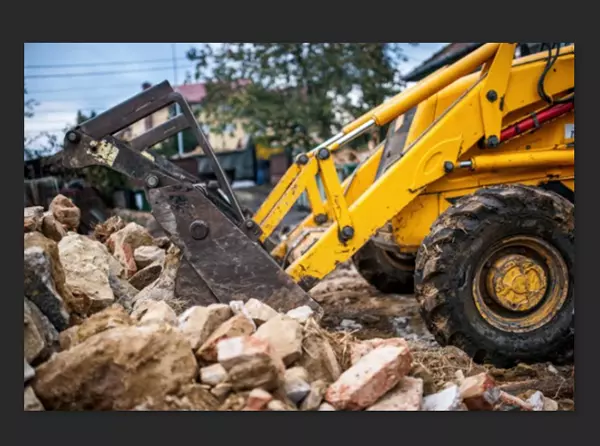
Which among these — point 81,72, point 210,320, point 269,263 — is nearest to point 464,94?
point 269,263

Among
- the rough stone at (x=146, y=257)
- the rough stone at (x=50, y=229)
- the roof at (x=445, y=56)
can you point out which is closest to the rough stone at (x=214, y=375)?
the rough stone at (x=50, y=229)

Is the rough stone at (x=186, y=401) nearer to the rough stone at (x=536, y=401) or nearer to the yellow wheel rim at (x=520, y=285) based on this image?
the rough stone at (x=536, y=401)

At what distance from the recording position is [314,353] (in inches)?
144

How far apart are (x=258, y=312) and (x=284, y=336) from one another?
29cm

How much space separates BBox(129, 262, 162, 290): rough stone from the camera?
17.4 feet

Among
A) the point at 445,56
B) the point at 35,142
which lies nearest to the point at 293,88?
the point at 445,56

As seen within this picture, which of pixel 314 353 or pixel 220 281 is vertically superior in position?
pixel 220 281

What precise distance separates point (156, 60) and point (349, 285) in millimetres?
2988

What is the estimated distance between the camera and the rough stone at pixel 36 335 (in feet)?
11.6

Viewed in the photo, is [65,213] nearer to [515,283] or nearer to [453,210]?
[453,210]

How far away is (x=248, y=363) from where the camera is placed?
3.33 m

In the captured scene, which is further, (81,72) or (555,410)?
(81,72)

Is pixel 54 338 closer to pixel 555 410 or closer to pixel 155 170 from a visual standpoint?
pixel 155 170

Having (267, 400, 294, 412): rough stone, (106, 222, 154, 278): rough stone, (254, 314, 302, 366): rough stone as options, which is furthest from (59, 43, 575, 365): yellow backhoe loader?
(267, 400, 294, 412): rough stone
